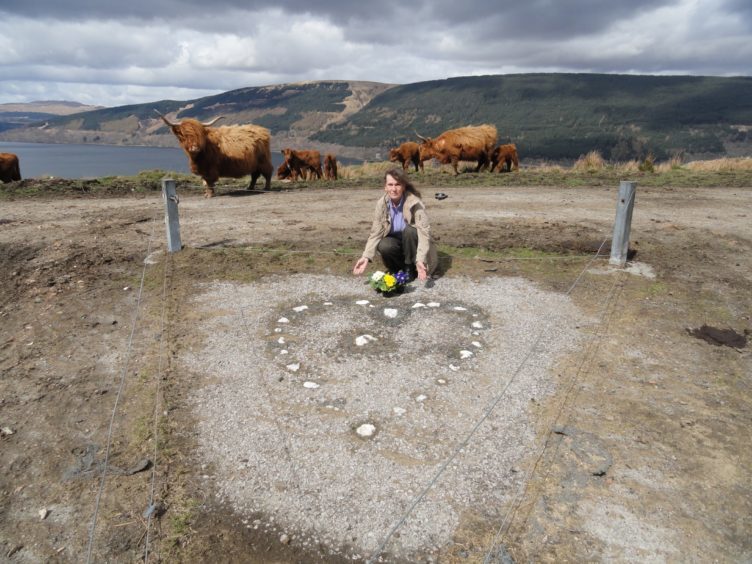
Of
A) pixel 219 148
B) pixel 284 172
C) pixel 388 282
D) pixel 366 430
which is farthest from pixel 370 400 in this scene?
pixel 284 172

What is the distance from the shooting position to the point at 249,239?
8.16m

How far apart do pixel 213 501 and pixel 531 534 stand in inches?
68.6

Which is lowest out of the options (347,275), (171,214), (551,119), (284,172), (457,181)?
(347,275)

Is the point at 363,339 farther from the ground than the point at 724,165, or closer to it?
closer to it

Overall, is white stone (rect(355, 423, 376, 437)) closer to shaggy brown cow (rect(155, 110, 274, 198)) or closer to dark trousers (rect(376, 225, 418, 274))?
dark trousers (rect(376, 225, 418, 274))

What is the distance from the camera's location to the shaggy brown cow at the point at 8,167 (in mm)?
13961

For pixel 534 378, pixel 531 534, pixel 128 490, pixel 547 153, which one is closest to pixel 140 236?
pixel 128 490

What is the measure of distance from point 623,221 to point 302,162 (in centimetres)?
1488

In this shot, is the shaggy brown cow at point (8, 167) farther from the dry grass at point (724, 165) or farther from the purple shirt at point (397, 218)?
the dry grass at point (724, 165)

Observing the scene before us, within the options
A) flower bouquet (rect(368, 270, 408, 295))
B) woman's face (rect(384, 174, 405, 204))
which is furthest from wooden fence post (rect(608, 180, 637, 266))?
flower bouquet (rect(368, 270, 408, 295))

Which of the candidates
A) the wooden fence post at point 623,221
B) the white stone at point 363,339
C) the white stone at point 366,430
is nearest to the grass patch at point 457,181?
the wooden fence post at point 623,221

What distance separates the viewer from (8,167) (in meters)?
14.0

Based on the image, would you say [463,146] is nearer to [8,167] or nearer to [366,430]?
[8,167]

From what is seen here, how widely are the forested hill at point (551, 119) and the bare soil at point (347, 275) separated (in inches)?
2681
